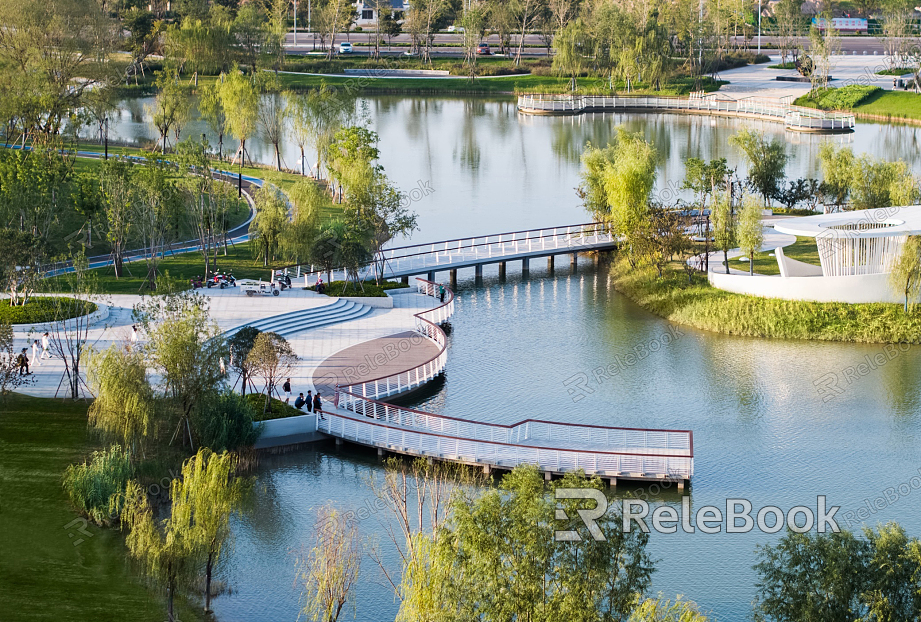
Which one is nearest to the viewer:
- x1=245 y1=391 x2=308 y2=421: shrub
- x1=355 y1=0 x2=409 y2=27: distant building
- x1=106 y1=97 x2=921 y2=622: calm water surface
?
x1=106 y1=97 x2=921 y2=622: calm water surface

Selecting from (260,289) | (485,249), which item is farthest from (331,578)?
(485,249)

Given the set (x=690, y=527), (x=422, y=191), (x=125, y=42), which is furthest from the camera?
(x=125, y=42)

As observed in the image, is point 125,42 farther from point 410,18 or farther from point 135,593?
point 135,593

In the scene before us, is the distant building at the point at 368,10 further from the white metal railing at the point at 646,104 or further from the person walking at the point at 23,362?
the person walking at the point at 23,362

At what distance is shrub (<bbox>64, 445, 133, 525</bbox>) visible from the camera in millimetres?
30828

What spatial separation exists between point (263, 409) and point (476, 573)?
15771 mm

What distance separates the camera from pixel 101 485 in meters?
31.2

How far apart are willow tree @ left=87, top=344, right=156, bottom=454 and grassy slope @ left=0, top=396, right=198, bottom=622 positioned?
2.12 m

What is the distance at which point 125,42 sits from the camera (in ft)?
337

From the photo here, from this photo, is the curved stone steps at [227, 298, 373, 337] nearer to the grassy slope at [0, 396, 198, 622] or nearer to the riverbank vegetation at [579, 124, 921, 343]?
the grassy slope at [0, 396, 198, 622]

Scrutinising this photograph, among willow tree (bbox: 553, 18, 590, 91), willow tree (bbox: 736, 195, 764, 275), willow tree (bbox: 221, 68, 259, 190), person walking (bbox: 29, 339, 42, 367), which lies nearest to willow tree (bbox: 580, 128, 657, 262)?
willow tree (bbox: 736, 195, 764, 275)

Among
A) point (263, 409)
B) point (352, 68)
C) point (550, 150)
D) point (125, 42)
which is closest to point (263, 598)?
point (263, 409)

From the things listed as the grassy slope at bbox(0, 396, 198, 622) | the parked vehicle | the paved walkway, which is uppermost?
the paved walkway

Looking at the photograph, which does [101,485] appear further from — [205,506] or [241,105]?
[241,105]
